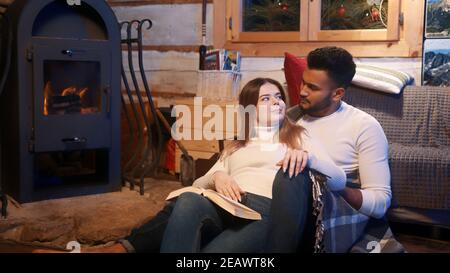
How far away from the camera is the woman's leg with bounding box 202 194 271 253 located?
1.55m

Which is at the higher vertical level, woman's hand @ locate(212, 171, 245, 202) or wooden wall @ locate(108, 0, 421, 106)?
wooden wall @ locate(108, 0, 421, 106)

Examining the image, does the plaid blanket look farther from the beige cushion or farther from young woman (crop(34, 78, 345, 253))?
the beige cushion

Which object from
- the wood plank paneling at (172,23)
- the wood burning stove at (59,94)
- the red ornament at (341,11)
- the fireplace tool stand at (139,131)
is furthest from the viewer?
the wood plank paneling at (172,23)

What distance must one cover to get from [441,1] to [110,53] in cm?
187

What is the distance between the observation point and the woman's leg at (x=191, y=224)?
59.1 inches

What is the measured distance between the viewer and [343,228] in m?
1.70

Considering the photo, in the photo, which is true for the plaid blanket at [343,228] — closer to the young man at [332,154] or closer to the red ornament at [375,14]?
the young man at [332,154]

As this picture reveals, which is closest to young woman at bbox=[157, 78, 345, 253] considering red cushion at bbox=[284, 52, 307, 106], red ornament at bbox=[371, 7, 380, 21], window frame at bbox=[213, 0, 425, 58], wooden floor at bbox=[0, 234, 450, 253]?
wooden floor at bbox=[0, 234, 450, 253]

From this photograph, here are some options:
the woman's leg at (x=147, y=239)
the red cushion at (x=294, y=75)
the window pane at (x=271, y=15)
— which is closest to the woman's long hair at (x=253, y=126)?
the woman's leg at (x=147, y=239)

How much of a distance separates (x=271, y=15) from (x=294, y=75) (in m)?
0.84

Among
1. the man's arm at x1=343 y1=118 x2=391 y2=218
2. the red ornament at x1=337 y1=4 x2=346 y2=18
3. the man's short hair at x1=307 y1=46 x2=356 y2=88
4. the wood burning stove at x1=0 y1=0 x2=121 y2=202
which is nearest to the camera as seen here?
the man's arm at x1=343 y1=118 x2=391 y2=218

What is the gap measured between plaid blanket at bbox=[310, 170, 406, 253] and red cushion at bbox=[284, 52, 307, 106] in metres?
1.22
